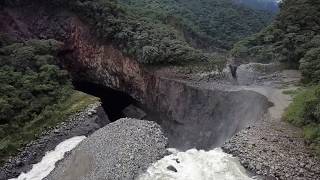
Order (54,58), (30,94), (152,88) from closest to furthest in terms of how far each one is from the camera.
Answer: (30,94)
(152,88)
(54,58)

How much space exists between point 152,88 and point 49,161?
16768mm

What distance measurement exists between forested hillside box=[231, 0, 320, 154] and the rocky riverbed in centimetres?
1566

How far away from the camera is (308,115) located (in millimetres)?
37375

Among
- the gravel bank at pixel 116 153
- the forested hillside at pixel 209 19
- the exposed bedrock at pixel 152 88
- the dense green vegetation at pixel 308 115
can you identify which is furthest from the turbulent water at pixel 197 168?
the forested hillside at pixel 209 19

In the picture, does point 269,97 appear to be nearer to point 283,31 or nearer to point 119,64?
point 283,31

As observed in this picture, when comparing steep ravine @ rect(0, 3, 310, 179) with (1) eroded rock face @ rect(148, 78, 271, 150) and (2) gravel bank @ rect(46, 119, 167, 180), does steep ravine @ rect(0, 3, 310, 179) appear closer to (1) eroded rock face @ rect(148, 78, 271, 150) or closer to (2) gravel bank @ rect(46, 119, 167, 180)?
(1) eroded rock face @ rect(148, 78, 271, 150)

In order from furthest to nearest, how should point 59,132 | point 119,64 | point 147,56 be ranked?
point 119,64
point 147,56
point 59,132

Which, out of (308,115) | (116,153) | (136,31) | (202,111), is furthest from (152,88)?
(116,153)

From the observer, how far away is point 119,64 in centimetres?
5469

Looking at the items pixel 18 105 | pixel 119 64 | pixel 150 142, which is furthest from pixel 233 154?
pixel 119 64

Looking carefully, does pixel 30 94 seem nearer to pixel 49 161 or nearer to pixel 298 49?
pixel 49 161

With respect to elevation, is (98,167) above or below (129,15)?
below

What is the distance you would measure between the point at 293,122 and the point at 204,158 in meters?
8.94

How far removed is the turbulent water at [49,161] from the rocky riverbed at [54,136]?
0.48 metres
